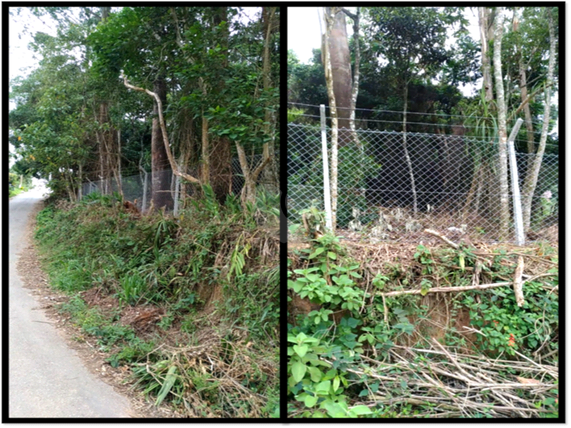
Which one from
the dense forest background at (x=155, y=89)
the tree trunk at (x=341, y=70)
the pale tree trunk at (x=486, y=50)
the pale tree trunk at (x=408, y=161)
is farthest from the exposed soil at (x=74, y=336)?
the pale tree trunk at (x=486, y=50)

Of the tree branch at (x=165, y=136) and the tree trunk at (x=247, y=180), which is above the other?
the tree branch at (x=165, y=136)

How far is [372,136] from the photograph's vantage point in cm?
357

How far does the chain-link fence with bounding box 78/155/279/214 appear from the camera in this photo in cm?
256

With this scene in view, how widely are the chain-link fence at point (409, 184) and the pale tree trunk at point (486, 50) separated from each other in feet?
2.59

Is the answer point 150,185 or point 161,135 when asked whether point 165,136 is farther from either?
point 150,185

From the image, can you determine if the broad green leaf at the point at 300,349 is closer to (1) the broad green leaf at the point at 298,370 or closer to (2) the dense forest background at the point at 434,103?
(1) the broad green leaf at the point at 298,370

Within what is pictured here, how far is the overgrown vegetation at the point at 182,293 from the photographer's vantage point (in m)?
1.70

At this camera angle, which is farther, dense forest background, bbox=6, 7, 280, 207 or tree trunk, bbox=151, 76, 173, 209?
tree trunk, bbox=151, 76, 173, 209

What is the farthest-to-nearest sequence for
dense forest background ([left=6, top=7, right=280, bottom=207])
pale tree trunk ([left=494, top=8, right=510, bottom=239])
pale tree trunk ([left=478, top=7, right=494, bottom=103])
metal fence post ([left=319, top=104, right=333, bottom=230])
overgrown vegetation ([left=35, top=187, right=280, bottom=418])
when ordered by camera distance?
pale tree trunk ([left=478, top=7, right=494, bottom=103])
pale tree trunk ([left=494, top=8, right=510, bottom=239])
metal fence post ([left=319, top=104, right=333, bottom=230])
dense forest background ([left=6, top=7, right=280, bottom=207])
overgrown vegetation ([left=35, top=187, right=280, bottom=418])

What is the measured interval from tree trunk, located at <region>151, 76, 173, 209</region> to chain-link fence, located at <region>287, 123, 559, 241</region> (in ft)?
5.20

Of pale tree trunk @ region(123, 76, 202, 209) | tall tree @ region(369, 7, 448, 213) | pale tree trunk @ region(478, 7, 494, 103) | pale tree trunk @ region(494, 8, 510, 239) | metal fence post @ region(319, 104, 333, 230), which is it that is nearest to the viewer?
metal fence post @ region(319, 104, 333, 230)

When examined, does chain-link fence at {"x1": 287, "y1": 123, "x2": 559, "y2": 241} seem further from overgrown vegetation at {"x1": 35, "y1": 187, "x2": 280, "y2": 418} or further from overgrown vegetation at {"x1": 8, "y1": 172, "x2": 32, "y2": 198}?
overgrown vegetation at {"x1": 8, "y1": 172, "x2": 32, "y2": 198}

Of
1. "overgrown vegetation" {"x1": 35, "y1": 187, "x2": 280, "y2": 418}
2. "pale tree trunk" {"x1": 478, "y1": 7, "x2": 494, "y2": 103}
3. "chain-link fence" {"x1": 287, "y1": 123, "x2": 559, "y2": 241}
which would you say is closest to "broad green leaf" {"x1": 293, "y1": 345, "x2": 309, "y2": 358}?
"overgrown vegetation" {"x1": 35, "y1": 187, "x2": 280, "y2": 418}

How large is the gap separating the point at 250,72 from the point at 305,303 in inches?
58.9
